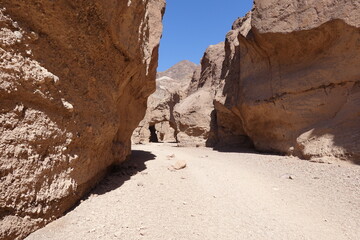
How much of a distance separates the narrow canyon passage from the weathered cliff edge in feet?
4.19

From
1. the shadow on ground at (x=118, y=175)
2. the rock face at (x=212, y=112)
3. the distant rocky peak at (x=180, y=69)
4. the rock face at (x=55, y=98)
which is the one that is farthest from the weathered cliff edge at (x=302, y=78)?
the distant rocky peak at (x=180, y=69)

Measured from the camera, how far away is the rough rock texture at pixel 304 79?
5129 millimetres

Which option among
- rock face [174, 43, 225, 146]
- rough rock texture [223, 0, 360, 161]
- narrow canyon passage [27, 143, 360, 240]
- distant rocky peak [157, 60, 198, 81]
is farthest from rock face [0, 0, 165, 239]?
distant rocky peak [157, 60, 198, 81]

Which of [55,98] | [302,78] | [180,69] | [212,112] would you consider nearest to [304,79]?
[302,78]

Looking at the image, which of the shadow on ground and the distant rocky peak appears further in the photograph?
the distant rocky peak

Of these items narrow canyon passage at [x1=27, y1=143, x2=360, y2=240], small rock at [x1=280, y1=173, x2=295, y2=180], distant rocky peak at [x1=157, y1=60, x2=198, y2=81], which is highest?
distant rocky peak at [x1=157, y1=60, x2=198, y2=81]

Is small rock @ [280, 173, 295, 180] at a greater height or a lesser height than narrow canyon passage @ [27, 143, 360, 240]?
greater

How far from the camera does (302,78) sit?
20.4 ft

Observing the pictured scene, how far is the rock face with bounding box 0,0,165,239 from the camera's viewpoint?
191 centimetres

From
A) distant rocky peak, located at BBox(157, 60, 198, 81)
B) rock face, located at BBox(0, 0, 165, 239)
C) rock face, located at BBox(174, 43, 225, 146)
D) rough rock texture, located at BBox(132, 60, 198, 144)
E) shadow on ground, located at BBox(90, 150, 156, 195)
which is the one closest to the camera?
rock face, located at BBox(0, 0, 165, 239)

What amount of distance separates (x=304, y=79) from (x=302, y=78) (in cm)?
7

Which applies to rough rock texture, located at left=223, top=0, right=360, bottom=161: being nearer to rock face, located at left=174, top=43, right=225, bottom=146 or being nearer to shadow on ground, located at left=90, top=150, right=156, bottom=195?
rock face, located at left=174, top=43, right=225, bottom=146

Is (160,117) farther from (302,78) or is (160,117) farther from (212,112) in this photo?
(302,78)

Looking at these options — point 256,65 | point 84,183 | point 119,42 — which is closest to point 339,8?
point 256,65
